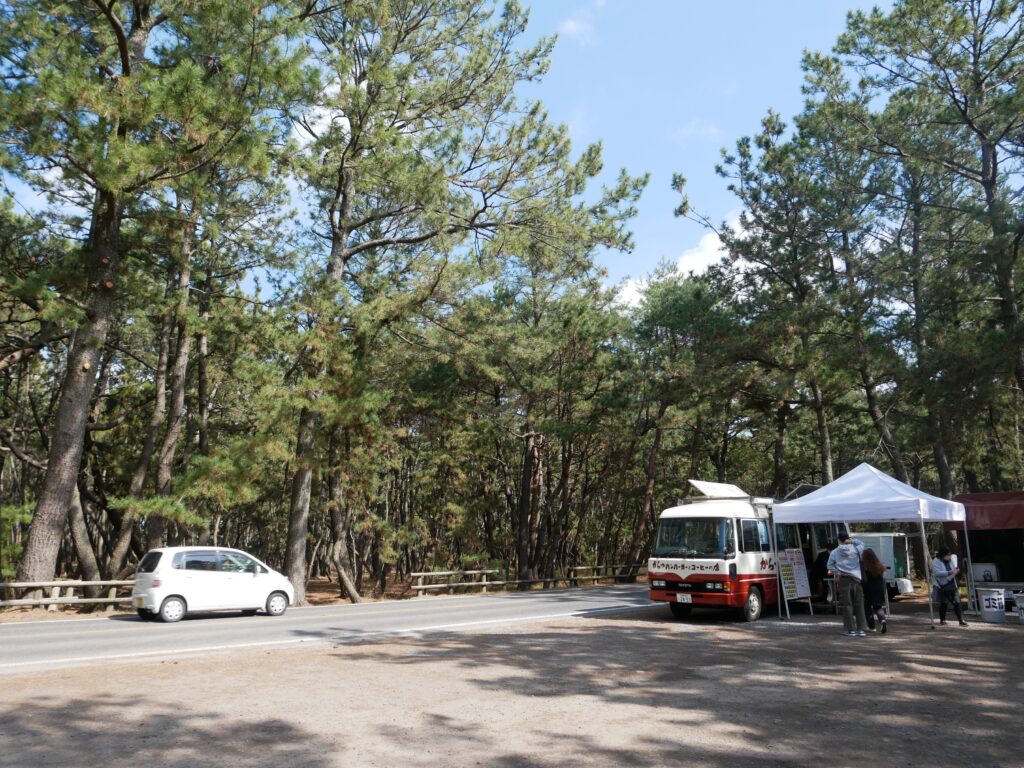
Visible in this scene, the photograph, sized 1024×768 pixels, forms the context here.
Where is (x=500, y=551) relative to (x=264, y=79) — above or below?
below

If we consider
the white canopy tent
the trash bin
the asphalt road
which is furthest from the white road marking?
the trash bin

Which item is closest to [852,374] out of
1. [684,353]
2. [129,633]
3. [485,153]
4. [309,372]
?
[684,353]

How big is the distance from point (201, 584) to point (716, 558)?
11290 millimetres

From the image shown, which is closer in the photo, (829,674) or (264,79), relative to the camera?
(829,674)

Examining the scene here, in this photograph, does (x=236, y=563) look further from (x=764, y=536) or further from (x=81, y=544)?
(x=764, y=536)

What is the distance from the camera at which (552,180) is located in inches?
816

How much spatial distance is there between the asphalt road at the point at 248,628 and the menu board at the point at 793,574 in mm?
3936

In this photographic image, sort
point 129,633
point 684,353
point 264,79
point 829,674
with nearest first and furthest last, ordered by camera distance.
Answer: point 829,674 → point 129,633 → point 264,79 → point 684,353

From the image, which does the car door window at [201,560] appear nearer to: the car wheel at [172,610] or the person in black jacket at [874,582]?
the car wheel at [172,610]

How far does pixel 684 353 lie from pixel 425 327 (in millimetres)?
9232

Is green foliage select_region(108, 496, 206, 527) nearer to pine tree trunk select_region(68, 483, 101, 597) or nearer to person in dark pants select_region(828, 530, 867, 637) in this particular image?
pine tree trunk select_region(68, 483, 101, 597)

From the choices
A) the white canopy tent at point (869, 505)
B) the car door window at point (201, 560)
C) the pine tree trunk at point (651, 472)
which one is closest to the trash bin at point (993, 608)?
the white canopy tent at point (869, 505)

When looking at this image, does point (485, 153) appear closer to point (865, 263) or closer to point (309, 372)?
point (309, 372)

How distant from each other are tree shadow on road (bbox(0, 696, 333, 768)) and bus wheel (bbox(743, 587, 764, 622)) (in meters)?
11.1
